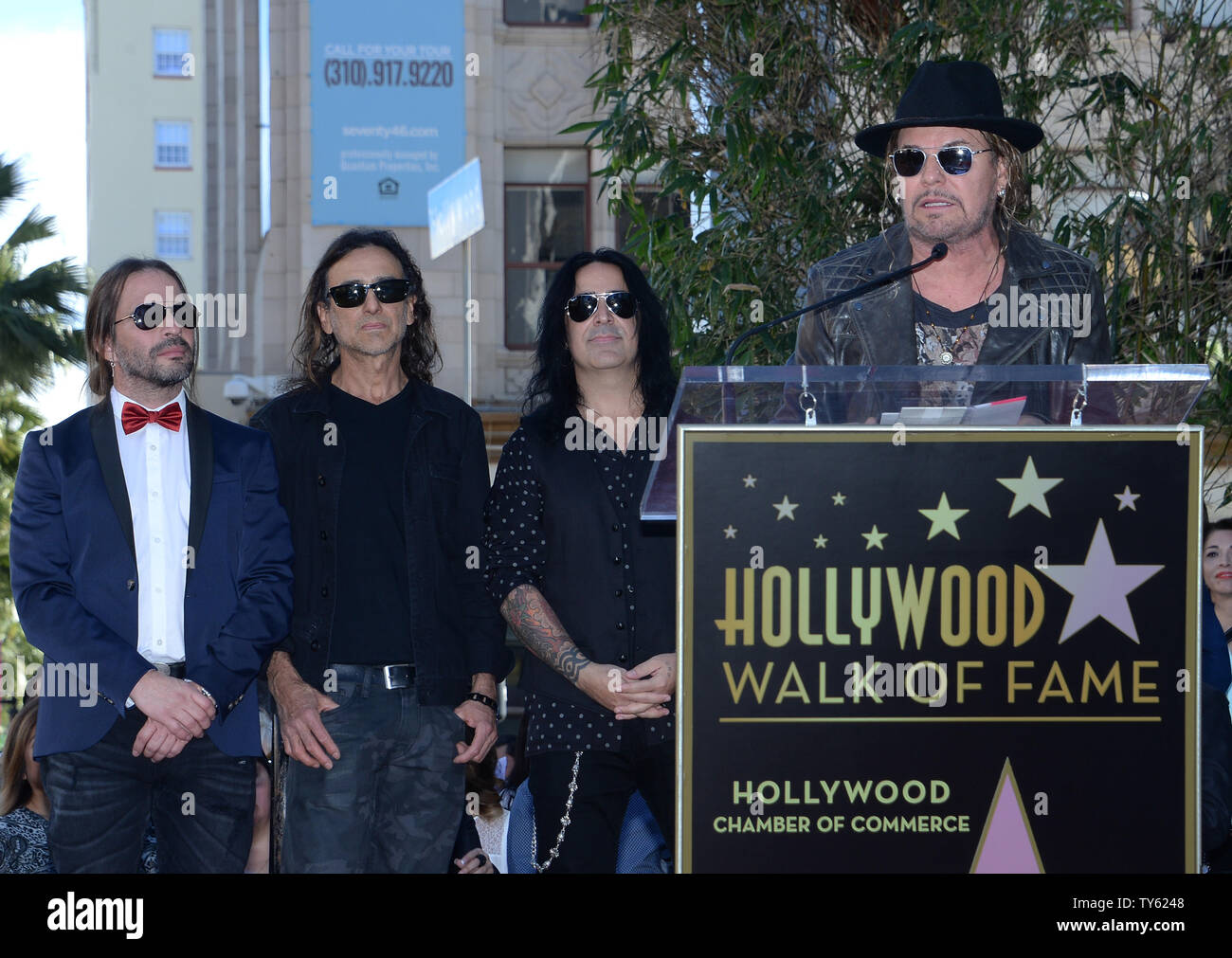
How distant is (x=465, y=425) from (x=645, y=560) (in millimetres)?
814

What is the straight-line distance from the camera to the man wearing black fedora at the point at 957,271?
3.60m

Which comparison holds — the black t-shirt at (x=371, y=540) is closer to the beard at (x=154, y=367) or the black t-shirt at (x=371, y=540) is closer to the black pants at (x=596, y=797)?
the beard at (x=154, y=367)

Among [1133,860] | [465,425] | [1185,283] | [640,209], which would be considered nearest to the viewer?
[1133,860]

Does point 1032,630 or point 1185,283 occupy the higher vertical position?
point 1185,283

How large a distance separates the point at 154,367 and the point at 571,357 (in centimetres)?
115

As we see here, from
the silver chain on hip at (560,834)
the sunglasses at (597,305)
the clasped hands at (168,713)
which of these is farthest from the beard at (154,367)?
the silver chain on hip at (560,834)

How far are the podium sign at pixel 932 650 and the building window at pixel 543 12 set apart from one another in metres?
17.3

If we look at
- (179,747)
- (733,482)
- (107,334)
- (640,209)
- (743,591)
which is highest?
(640,209)

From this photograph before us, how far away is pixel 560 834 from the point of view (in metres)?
3.63

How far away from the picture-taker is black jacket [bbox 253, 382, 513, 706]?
4.13 m

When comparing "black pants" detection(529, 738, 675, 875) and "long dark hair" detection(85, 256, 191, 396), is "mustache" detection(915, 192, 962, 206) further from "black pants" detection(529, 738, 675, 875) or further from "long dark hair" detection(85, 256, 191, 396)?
"long dark hair" detection(85, 256, 191, 396)

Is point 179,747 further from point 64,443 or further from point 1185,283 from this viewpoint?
point 1185,283
